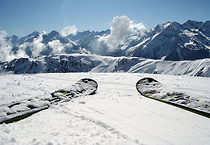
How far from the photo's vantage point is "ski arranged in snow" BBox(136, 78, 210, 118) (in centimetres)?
647

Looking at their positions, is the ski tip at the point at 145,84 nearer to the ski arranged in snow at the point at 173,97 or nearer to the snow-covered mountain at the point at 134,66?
the ski arranged in snow at the point at 173,97

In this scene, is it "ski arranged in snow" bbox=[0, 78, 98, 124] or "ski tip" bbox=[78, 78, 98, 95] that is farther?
"ski tip" bbox=[78, 78, 98, 95]

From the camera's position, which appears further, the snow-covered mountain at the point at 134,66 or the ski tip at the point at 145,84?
the snow-covered mountain at the point at 134,66

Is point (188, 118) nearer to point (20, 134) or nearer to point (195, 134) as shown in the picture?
point (195, 134)

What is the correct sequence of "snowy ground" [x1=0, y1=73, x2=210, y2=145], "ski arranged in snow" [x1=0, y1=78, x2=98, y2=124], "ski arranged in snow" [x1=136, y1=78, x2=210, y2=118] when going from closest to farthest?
"snowy ground" [x1=0, y1=73, x2=210, y2=145] → "ski arranged in snow" [x1=0, y1=78, x2=98, y2=124] → "ski arranged in snow" [x1=136, y1=78, x2=210, y2=118]

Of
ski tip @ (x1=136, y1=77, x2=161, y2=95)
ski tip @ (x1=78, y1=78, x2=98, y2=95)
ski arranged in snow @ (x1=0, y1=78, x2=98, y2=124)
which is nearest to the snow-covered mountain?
ski tip @ (x1=136, y1=77, x2=161, y2=95)

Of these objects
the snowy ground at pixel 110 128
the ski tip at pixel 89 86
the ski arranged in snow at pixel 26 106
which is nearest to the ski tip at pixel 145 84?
the ski tip at pixel 89 86

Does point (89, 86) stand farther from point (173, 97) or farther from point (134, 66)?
point (134, 66)

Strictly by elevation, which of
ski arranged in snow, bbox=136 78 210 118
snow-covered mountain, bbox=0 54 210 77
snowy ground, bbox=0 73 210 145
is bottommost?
snowy ground, bbox=0 73 210 145

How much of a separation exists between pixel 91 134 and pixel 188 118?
14.5 ft

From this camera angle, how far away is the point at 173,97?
839 cm

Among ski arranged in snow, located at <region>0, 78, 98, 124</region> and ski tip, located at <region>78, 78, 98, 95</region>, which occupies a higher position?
ski tip, located at <region>78, 78, 98, 95</region>

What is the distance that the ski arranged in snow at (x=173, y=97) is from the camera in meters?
6.47

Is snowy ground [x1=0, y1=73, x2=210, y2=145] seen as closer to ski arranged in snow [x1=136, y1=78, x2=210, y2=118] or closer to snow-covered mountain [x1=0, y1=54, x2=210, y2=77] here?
ski arranged in snow [x1=136, y1=78, x2=210, y2=118]
